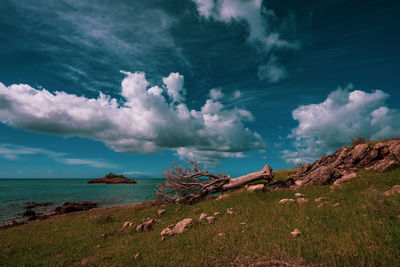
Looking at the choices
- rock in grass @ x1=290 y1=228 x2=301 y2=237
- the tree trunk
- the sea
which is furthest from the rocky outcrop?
the sea

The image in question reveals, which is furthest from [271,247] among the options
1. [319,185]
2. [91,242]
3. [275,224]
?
[319,185]

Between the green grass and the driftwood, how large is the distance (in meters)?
5.58

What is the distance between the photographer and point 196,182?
63.5 feet

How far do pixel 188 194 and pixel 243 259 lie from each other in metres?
13.2

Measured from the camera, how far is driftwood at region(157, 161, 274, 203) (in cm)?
1858

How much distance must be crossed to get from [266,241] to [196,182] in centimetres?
1294

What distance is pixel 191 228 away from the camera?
980 centimetres

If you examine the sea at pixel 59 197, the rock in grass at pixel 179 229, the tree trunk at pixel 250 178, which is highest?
the tree trunk at pixel 250 178

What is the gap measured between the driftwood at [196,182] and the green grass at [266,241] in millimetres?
5580

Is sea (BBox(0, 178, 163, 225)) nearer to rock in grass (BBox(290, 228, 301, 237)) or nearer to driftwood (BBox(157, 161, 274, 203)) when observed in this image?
driftwood (BBox(157, 161, 274, 203))

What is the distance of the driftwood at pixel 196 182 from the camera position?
61.0ft

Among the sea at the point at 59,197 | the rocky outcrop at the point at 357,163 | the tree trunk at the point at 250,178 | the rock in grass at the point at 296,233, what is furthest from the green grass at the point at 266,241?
the sea at the point at 59,197

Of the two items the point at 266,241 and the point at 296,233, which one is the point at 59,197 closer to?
the point at 266,241

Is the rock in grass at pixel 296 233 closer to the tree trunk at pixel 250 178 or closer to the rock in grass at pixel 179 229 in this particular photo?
the rock in grass at pixel 179 229
